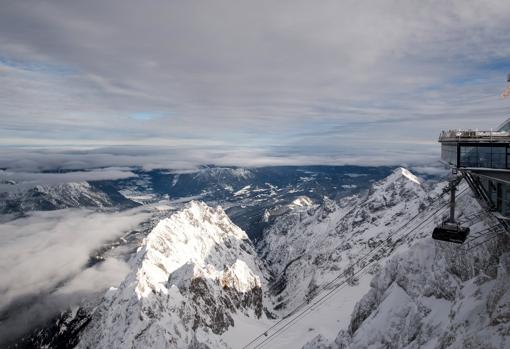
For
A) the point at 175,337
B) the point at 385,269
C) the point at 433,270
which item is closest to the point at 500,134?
the point at 433,270

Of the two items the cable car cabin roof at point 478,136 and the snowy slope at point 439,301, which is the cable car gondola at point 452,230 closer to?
the cable car cabin roof at point 478,136

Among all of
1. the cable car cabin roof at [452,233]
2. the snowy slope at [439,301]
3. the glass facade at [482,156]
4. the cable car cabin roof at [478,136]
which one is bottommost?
the snowy slope at [439,301]

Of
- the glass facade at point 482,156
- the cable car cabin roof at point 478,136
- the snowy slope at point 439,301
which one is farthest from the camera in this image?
the cable car cabin roof at point 478,136

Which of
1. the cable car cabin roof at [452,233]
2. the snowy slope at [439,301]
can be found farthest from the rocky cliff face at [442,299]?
the cable car cabin roof at [452,233]

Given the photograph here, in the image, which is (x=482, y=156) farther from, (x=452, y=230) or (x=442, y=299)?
(x=442, y=299)

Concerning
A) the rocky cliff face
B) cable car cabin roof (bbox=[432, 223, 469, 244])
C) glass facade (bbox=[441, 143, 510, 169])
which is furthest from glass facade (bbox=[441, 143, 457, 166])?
the rocky cliff face

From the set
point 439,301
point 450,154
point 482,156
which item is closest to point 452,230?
point 482,156

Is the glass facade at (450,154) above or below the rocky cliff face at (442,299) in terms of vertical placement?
above

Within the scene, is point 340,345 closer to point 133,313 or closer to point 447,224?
point 447,224
